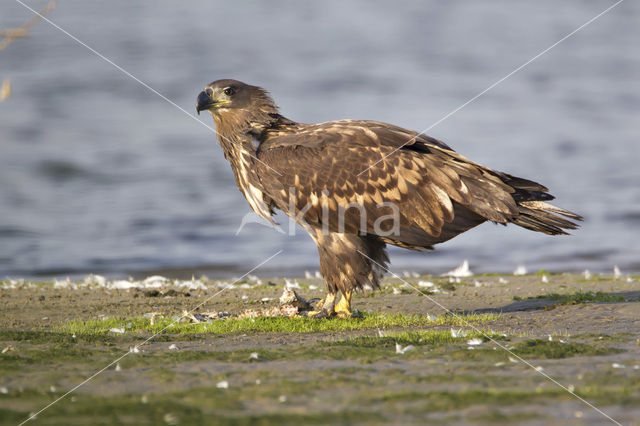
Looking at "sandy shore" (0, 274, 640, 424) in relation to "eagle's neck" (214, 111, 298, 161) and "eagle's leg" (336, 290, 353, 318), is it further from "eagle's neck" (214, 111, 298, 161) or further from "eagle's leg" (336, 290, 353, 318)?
"eagle's neck" (214, 111, 298, 161)

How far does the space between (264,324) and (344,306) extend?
3.38 ft

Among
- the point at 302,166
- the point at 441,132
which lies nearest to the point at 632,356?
the point at 302,166

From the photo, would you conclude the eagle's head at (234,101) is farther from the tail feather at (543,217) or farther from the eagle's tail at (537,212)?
the tail feather at (543,217)

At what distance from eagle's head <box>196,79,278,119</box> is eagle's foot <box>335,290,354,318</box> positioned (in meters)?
2.23

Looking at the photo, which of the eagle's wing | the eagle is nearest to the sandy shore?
the eagle

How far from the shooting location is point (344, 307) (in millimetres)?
7859

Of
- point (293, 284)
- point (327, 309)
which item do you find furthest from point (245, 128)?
point (293, 284)

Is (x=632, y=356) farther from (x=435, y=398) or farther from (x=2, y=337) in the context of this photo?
(x=2, y=337)

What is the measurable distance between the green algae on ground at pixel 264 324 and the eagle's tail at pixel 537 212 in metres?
1.00

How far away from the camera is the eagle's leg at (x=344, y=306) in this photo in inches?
306

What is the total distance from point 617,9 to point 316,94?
74.2 feet

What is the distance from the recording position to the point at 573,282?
10.1 m

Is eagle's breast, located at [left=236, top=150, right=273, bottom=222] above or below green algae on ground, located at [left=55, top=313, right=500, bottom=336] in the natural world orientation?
above

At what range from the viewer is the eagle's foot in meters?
7.77
